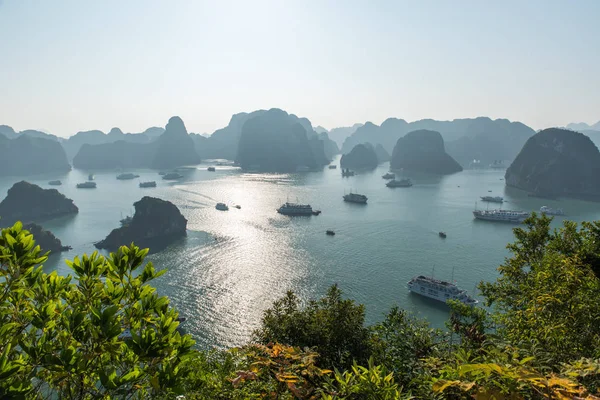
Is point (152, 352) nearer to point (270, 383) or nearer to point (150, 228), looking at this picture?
point (270, 383)

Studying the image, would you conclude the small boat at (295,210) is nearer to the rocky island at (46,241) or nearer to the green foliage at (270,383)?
the rocky island at (46,241)

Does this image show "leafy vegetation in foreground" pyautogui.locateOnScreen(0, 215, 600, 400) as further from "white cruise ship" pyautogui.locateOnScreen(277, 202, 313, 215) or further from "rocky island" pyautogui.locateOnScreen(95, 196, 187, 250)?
"white cruise ship" pyautogui.locateOnScreen(277, 202, 313, 215)

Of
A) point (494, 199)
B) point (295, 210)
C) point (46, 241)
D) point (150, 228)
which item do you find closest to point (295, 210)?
point (295, 210)

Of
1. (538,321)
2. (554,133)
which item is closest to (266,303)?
(538,321)

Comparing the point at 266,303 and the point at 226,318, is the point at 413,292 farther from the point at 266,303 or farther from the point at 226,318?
the point at 226,318

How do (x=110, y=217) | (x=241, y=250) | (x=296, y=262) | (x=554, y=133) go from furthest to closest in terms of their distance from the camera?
(x=554, y=133) → (x=110, y=217) → (x=241, y=250) → (x=296, y=262)
